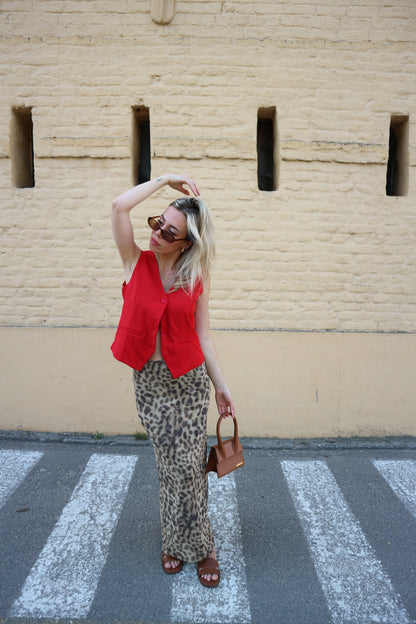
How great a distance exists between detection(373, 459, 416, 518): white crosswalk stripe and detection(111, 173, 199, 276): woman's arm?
9.01 feet

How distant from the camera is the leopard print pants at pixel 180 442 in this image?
2.42 meters

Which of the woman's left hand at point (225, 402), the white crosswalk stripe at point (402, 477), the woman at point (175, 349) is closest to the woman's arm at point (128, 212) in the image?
the woman at point (175, 349)

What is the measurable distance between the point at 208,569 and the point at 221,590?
13 centimetres

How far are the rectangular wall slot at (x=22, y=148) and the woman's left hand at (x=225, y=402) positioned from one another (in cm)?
338

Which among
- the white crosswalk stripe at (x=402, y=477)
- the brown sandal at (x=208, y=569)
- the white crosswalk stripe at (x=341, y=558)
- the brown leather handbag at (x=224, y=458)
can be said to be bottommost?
the white crosswalk stripe at (x=402, y=477)

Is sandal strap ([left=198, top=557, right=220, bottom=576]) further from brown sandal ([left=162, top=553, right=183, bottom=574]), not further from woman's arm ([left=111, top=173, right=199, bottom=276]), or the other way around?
woman's arm ([left=111, top=173, right=199, bottom=276])

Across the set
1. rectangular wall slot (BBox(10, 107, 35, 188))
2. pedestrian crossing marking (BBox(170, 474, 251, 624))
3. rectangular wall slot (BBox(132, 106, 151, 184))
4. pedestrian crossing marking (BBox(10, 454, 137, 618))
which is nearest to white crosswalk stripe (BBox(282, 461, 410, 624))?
pedestrian crossing marking (BBox(170, 474, 251, 624))

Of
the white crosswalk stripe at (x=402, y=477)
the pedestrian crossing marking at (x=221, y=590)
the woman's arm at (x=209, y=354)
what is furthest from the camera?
the white crosswalk stripe at (x=402, y=477)

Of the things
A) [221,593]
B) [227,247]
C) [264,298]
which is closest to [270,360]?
[264,298]

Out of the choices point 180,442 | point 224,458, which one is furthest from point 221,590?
point 180,442

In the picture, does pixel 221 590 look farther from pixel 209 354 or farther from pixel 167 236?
pixel 167 236

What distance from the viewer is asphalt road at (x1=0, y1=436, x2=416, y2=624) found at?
90.4 inches

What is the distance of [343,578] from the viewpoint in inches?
99.4

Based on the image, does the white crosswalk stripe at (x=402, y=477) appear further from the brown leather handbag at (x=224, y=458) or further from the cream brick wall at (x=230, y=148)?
the brown leather handbag at (x=224, y=458)
